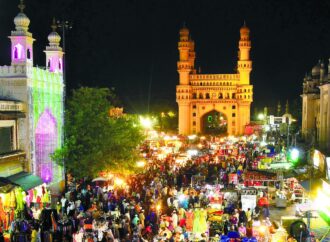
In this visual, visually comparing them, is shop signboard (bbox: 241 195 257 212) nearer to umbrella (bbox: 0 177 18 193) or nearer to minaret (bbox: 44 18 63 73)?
umbrella (bbox: 0 177 18 193)

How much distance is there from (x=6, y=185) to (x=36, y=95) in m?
4.28

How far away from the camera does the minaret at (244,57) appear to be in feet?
233

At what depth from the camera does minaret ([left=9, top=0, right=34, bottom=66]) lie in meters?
16.5

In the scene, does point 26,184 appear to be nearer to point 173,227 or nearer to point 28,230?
point 28,230

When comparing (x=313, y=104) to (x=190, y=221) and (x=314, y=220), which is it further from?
(x=190, y=221)

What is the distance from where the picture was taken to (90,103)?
67.8 feet

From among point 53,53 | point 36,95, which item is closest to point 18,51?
point 36,95

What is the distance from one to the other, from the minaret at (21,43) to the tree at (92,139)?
4140mm

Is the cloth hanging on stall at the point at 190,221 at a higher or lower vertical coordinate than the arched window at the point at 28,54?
lower

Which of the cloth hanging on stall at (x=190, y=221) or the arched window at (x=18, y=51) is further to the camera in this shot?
the arched window at (x=18, y=51)

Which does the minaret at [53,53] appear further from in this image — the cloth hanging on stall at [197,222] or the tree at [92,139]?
the cloth hanging on stall at [197,222]

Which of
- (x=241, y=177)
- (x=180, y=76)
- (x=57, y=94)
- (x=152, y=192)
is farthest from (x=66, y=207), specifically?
(x=180, y=76)

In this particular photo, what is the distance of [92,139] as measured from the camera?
2011 centimetres

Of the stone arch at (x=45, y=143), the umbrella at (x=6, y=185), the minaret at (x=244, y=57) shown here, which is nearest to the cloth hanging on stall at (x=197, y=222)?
the umbrella at (x=6, y=185)
